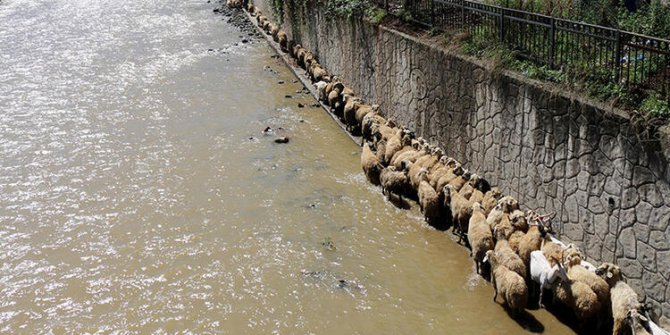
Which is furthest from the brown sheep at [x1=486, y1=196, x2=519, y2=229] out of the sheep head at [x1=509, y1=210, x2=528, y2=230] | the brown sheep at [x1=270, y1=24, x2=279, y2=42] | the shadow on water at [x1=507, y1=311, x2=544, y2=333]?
the brown sheep at [x1=270, y1=24, x2=279, y2=42]

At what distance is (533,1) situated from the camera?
1502cm

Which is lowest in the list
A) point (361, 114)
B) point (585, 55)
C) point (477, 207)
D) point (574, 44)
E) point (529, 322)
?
point (529, 322)

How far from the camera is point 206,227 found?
1298 centimetres

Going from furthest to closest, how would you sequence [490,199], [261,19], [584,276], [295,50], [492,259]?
1. [261,19]
2. [295,50]
3. [490,199]
4. [492,259]
5. [584,276]

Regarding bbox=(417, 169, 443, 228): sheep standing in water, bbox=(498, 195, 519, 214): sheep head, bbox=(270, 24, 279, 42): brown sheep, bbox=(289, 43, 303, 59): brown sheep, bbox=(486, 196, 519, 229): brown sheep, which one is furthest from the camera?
bbox=(270, 24, 279, 42): brown sheep

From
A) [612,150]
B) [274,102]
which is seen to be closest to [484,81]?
[612,150]

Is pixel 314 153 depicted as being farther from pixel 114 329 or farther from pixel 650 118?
pixel 650 118

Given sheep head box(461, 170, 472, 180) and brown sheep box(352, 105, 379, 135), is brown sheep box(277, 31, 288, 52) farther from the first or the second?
sheep head box(461, 170, 472, 180)

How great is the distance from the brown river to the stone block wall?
1.51 meters

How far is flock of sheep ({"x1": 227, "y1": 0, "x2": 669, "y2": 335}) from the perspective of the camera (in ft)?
29.3

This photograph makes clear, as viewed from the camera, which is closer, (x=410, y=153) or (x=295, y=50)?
(x=410, y=153)

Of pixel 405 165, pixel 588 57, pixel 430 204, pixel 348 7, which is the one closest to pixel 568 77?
pixel 588 57

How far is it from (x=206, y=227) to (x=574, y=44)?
756 cm

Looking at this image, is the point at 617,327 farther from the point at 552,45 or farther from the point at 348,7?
the point at 348,7
